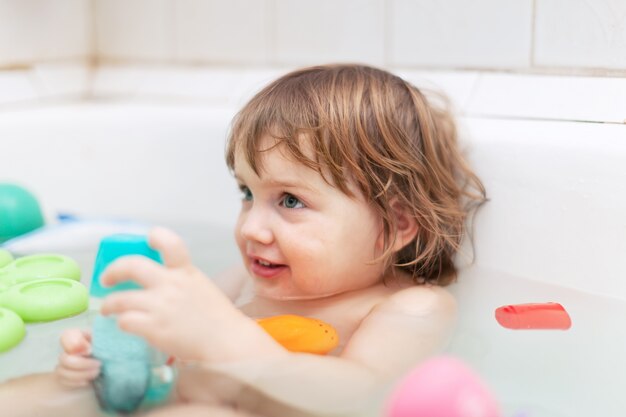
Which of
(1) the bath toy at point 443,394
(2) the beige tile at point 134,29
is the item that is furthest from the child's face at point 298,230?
(2) the beige tile at point 134,29

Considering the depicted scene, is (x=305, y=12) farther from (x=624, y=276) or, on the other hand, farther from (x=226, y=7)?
(x=624, y=276)

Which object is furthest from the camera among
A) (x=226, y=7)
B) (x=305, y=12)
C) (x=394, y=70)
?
(x=226, y=7)

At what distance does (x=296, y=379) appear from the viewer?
2.64 ft

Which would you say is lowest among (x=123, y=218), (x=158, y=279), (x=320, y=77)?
(x=123, y=218)

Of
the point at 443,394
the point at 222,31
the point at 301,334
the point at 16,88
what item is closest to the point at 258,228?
the point at 301,334

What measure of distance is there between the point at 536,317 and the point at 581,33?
0.46 meters

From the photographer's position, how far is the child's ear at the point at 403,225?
1.08 meters

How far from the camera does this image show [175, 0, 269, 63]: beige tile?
1.59 m

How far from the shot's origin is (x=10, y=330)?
885mm

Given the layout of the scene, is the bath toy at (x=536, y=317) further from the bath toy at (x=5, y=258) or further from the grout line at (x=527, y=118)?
the bath toy at (x=5, y=258)

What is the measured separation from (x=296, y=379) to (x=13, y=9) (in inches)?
46.0

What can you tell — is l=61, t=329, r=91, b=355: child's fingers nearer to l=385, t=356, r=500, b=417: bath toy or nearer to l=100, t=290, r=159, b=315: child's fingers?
l=100, t=290, r=159, b=315: child's fingers

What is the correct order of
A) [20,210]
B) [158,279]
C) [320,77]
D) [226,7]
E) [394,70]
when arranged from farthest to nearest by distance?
[226,7] → [394,70] → [20,210] → [320,77] → [158,279]

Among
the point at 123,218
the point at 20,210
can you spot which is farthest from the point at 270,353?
the point at 123,218
